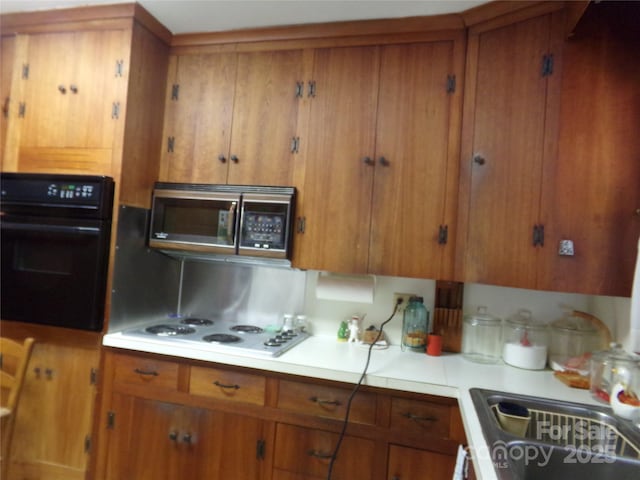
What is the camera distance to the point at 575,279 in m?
1.33

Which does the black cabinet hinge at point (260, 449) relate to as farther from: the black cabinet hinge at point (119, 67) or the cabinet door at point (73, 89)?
the black cabinet hinge at point (119, 67)

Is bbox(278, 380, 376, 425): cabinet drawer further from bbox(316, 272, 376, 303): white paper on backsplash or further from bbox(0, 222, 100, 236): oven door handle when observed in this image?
bbox(0, 222, 100, 236): oven door handle

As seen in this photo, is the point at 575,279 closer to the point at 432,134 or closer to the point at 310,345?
the point at 432,134

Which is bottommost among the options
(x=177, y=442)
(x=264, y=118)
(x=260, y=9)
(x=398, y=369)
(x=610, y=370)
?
(x=177, y=442)

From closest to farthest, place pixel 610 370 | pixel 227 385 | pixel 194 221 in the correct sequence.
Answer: pixel 610 370 < pixel 227 385 < pixel 194 221

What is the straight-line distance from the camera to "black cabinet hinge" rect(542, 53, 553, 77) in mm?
1410

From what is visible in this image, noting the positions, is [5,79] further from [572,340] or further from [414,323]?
[572,340]

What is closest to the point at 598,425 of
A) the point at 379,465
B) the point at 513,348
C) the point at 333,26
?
the point at 513,348

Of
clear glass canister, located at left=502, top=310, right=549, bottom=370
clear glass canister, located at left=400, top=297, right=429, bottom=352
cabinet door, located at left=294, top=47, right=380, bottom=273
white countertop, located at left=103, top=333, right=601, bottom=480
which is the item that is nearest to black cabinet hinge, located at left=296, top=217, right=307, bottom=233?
cabinet door, located at left=294, top=47, right=380, bottom=273

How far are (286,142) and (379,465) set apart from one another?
1.46 meters

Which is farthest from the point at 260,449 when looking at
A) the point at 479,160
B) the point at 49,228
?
the point at 479,160

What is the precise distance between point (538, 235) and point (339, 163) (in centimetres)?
89

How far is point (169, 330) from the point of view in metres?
1.77

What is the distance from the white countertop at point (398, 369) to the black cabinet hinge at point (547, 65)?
1.22 meters
